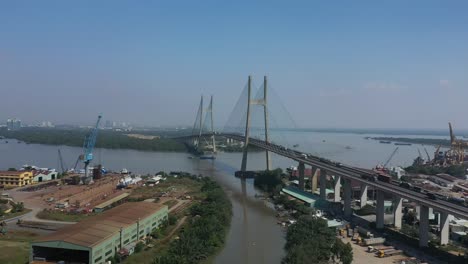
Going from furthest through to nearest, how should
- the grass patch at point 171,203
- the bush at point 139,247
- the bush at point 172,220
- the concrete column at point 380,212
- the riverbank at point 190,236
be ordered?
the grass patch at point 171,203, the bush at point 172,220, the concrete column at point 380,212, the bush at point 139,247, the riverbank at point 190,236

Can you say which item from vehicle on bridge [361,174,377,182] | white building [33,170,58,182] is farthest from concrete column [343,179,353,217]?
white building [33,170,58,182]

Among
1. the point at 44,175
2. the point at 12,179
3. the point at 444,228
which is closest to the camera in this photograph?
the point at 444,228

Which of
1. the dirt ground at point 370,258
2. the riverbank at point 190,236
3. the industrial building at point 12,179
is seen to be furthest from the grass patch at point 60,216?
the dirt ground at point 370,258

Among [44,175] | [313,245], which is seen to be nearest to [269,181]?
[313,245]

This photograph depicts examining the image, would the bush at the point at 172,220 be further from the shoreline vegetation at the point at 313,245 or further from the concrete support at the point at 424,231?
the concrete support at the point at 424,231

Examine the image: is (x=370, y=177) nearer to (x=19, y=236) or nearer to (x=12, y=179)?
(x=19, y=236)

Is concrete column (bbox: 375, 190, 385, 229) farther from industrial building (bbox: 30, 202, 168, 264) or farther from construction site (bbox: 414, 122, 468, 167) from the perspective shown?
construction site (bbox: 414, 122, 468, 167)
